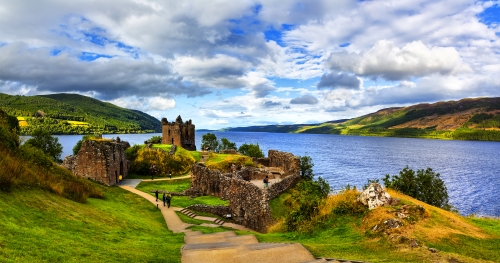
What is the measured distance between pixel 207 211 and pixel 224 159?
24703mm

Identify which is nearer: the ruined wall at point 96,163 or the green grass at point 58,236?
the green grass at point 58,236

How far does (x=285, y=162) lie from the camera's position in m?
55.3

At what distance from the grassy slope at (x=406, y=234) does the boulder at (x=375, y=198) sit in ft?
2.24

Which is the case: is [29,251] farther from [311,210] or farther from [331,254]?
[311,210]

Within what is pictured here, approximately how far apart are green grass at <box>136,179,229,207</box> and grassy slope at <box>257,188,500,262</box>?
2414cm

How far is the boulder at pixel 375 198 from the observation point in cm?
1756

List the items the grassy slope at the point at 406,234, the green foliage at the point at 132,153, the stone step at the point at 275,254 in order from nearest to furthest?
the grassy slope at the point at 406,234, the stone step at the point at 275,254, the green foliage at the point at 132,153

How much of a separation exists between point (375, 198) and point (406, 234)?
11.8 ft

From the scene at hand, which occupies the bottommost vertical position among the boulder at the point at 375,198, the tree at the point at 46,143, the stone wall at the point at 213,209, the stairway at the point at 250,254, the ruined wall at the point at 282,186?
the stone wall at the point at 213,209

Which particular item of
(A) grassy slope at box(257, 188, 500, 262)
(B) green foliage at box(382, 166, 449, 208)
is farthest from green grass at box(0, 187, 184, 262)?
(B) green foliage at box(382, 166, 449, 208)

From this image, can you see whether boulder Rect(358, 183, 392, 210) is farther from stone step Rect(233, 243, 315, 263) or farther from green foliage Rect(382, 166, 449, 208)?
green foliage Rect(382, 166, 449, 208)

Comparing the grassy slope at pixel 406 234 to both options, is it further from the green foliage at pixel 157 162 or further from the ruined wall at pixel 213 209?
the green foliage at pixel 157 162

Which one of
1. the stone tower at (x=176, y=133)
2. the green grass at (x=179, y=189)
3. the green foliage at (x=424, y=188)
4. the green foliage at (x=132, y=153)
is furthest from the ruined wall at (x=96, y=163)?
the green foliage at (x=424, y=188)

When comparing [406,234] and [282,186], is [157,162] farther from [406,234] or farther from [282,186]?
[406,234]
